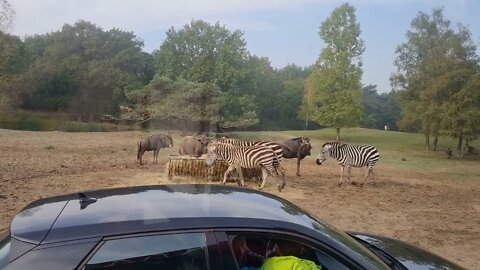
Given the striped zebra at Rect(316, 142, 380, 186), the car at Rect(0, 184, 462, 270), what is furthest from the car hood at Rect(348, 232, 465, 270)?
the striped zebra at Rect(316, 142, 380, 186)

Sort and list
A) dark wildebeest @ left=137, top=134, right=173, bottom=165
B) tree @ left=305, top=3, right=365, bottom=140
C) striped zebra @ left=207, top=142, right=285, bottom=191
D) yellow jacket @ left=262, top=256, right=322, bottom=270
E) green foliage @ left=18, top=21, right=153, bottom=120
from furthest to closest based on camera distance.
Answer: tree @ left=305, top=3, right=365, bottom=140, green foliage @ left=18, top=21, right=153, bottom=120, dark wildebeest @ left=137, top=134, right=173, bottom=165, striped zebra @ left=207, top=142, right=285, bottom=191, yellow jacket @ left=262, top=256, right=322, bottom=270

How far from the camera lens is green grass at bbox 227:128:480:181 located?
858 inches

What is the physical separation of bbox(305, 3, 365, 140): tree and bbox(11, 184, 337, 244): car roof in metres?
30.4

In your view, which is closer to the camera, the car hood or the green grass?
the car hood

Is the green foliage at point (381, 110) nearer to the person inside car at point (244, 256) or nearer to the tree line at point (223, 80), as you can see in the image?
the tree line at point (223, 80)

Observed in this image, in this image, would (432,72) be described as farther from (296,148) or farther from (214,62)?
(296,148)

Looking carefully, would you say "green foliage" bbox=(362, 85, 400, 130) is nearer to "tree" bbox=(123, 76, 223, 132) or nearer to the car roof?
"tree" bbox=(123, 76, 223, 132)

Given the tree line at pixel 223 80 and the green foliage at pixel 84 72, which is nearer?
the tree line at pixel 223 80

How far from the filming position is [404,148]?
3438cm

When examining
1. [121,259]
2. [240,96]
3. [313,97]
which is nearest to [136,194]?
[121,259]

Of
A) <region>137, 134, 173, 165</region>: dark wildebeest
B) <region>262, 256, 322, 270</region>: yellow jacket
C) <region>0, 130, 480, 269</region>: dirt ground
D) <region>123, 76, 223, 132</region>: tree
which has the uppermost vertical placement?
<region>123, 76, 223, 132</region>: tree

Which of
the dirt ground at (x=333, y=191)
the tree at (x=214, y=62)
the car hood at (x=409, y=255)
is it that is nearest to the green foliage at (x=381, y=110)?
the tree at (x=214, y=62)

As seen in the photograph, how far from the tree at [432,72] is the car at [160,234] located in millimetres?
26886

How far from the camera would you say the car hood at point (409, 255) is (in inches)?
129
